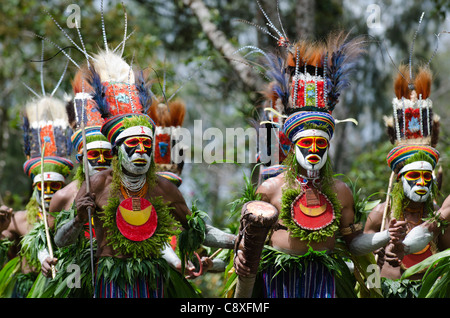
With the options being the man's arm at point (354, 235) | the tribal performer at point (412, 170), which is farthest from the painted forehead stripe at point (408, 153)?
the man's arm at point (354, 235)

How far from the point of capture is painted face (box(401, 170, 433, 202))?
5.57 metres

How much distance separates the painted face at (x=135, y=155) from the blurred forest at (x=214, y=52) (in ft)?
Answer: 8.94

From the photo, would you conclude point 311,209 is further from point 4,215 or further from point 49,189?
point 49,189

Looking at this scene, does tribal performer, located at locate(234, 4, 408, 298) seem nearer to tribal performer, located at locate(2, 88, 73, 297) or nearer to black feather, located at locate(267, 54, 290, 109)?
black feather, located at locate(267, 54, 290, 109)

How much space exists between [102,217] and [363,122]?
1664 centimetres

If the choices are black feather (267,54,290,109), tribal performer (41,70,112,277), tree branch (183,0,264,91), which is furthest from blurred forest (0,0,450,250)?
black feather (267,54,290,109)

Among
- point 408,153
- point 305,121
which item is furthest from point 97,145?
point 408,153

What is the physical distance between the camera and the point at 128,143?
15.4 ft

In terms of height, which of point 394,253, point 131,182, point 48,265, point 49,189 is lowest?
point 48,265

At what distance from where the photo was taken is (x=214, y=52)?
34.8 feet

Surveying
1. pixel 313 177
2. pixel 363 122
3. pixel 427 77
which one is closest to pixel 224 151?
pixel 427 77

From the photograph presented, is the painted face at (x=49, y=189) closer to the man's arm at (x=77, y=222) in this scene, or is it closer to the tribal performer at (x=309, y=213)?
the man's arm at (x=77, y=222)

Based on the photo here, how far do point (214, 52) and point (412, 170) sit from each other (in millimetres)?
5590

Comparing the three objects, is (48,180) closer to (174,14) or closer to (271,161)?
(271,161)
